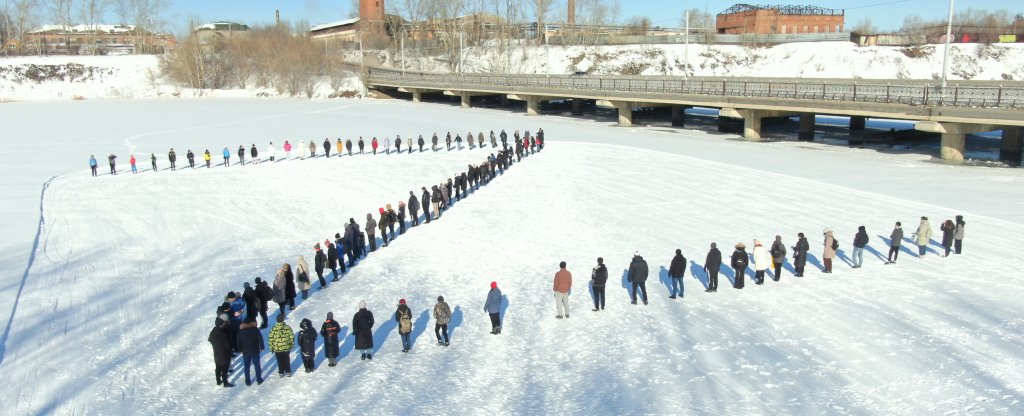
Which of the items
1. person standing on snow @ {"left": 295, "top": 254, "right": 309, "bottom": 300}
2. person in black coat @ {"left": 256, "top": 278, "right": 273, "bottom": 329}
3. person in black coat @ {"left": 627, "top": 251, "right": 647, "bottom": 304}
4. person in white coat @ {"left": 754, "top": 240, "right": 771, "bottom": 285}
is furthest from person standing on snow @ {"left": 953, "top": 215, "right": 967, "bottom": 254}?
person in black coat @ {"left": 256, "top": 278, "right": 273, "bottom": 329}

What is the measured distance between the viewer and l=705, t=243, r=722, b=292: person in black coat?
11.5 m

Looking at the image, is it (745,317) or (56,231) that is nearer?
(745,317)

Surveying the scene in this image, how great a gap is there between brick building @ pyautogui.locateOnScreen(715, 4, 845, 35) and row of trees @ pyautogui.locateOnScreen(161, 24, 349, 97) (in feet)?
170

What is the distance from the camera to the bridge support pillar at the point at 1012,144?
2519 centimetres

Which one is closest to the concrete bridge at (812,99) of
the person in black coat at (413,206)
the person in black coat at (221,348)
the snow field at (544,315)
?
the snow field at (544,315)

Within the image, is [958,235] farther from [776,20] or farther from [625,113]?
[776,20]

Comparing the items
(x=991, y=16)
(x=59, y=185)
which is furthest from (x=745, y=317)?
(x=991, y=16)

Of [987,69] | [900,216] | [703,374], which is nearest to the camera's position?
[703,374]

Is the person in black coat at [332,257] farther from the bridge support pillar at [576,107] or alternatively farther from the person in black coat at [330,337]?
the bridge support pillar at [576,107]

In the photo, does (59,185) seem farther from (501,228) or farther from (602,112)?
(602,112)

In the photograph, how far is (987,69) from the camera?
A: 221 feet

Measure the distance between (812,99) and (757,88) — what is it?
6.56 meters

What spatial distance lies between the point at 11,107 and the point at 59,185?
45.1 metres

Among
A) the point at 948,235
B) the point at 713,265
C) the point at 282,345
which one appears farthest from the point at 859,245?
the point at 282,345
